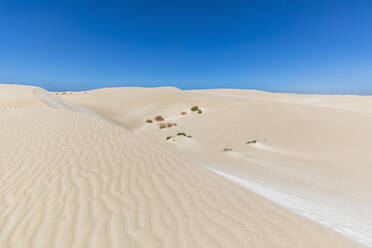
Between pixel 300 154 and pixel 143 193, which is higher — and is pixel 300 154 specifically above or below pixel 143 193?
below

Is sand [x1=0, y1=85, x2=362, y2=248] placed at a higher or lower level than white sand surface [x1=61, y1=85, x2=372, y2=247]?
higher

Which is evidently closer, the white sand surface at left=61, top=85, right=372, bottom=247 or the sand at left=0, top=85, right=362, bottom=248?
the sand at left=0, top=85, right=362, bottom=248

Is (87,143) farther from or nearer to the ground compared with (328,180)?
farther from the ground

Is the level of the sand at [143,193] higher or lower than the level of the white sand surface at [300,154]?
higher

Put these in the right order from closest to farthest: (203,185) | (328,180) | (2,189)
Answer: (2,189) → (203,185) → (328,180)

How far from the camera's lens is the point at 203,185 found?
115 inches

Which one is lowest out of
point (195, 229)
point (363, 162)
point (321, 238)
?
point (363, 162)

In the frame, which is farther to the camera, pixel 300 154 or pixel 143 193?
pixel 300 154

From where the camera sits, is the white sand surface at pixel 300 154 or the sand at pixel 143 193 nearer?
the sand at pixel 143 193

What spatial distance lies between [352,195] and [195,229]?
173 inches

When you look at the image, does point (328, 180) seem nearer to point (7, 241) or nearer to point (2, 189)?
point (7, 241)

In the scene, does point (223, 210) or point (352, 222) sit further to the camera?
point (352, 222)

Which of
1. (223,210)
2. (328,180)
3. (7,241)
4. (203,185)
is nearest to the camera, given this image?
(7,241)

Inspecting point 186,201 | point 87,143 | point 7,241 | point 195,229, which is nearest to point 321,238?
point 195,229
